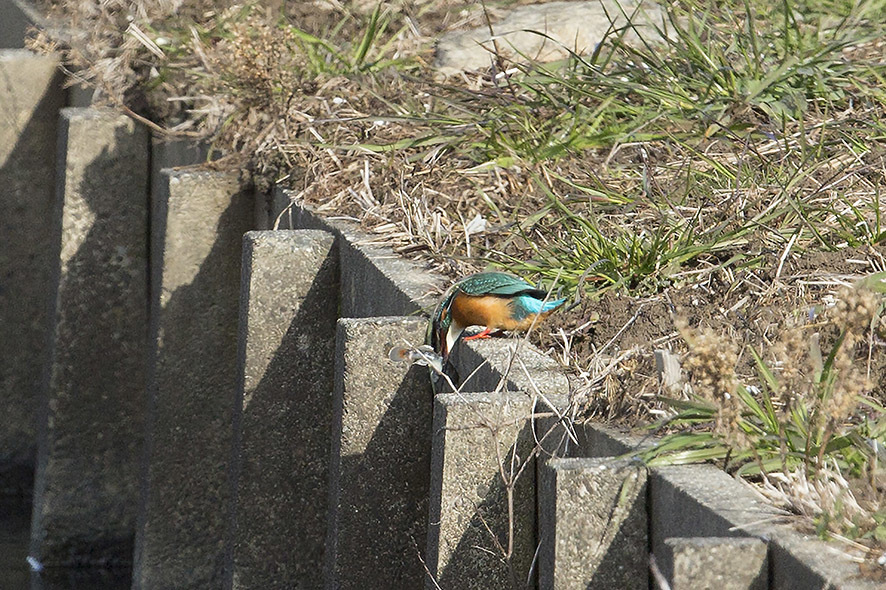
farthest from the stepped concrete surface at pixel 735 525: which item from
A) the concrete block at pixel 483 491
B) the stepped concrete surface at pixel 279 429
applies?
the stepped concrete surface at pixel 279 429

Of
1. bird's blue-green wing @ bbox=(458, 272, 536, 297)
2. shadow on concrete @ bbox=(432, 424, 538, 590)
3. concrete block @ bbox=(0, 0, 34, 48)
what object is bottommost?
Result: shadow on concrete @ bbox=(432, 424, 538, 590)

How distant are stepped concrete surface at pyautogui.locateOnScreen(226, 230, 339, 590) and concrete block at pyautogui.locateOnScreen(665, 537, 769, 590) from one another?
2.36m

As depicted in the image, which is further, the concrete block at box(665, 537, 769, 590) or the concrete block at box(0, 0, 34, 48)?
the concrete block at box(0, 0, 34, 48)

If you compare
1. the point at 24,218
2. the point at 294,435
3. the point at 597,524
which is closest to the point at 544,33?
the point at 294,435

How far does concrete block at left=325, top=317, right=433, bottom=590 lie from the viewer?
11.7 feet

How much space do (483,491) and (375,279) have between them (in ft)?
4.11

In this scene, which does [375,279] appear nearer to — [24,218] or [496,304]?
[496,304]

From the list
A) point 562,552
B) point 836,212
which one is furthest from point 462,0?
point 562,552

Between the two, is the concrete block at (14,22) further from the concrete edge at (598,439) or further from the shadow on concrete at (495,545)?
the shadow on concrete at (495,545)

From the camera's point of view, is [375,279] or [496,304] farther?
[375,279]

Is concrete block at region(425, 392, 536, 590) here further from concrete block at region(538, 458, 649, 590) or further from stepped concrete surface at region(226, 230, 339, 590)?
stepped concrete surface at region(226, 230, 339, 590)

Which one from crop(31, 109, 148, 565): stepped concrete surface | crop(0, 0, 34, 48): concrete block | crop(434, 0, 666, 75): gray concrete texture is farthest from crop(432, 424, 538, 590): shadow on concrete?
crop(0, 0, 34, 48): concrete block

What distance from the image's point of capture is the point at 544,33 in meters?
5.64

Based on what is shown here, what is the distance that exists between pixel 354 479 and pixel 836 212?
4.75ft
